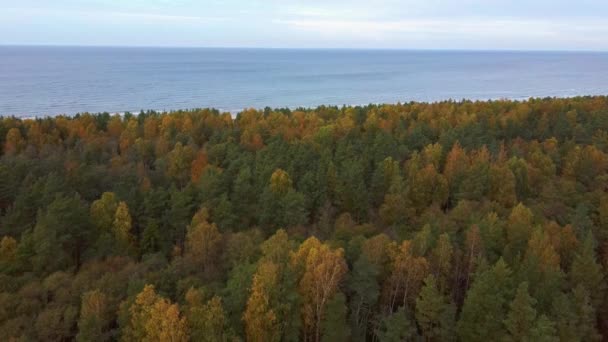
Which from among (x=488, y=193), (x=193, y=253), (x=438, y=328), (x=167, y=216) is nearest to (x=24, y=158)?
A: (x=167, y=216)

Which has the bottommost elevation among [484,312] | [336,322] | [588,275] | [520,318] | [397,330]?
[397,330]

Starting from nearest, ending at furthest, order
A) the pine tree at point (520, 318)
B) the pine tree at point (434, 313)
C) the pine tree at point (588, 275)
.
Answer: the pine tree at point (520, 318) < the pine tree at point (434, 313) < the pine tree at point (588, 275)

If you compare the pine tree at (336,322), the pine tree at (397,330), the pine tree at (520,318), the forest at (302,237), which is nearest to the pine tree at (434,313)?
the forest at (302,237)

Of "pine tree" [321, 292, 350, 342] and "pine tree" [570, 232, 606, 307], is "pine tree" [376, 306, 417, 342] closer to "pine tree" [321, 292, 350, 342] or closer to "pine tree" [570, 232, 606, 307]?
"pine tree" [321, 292, 350, 342]

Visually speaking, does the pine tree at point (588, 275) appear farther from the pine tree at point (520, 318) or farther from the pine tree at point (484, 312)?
the pine tree at point (520, 318)

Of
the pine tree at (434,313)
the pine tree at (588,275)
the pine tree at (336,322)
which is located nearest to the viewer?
the pine tree at (336,322)

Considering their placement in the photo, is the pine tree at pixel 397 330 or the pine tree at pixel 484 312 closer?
the pine tree at pixel 397 330

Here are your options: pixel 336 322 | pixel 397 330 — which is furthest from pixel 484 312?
pixel 336 322

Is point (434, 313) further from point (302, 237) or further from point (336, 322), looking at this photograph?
point (302, 237)

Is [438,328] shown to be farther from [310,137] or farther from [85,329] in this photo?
[310,137]
